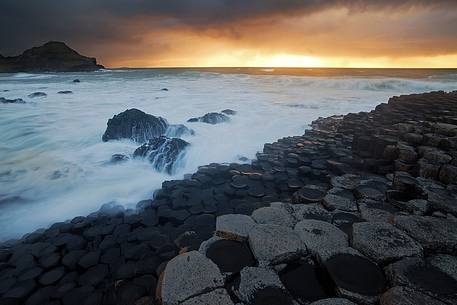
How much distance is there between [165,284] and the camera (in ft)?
8.02

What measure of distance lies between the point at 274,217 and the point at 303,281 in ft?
3.35

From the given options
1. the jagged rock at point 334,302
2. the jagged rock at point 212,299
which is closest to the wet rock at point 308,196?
the jagged rock at point 334,302

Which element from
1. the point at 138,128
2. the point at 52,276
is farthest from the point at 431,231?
the point at 138,128

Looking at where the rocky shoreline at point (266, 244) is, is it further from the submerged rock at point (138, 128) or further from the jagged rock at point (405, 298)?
the submerged rock at point (138, 128)

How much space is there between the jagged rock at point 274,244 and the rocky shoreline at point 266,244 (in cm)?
1

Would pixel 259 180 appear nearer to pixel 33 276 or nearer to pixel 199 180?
pixel 199 180

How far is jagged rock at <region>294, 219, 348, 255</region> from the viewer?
280 centimetres

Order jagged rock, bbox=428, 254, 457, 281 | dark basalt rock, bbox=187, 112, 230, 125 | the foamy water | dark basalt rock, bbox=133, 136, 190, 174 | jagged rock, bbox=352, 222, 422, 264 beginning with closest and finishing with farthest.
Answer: jagged rock, bbox=428, 254, 457, 281, jagged rock, bbox=352, 222, 422, 264, the foamy water, dark basalt rock, bbox=133, 136, 190, 174, dark basalt rock, bbox=187, 112, 230, 125

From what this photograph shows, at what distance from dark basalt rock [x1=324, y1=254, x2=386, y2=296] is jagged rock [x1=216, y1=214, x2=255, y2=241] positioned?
91cm

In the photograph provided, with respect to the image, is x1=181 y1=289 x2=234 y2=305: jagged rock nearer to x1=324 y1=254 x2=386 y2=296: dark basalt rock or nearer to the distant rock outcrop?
x1=324 y1=254 x2=386 y2=296: dark basalt rock

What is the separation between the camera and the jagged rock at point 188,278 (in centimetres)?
231

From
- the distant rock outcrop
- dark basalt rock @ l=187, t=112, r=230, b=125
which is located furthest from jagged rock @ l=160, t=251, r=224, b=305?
the distant rock outcrop

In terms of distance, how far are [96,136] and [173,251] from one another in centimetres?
724

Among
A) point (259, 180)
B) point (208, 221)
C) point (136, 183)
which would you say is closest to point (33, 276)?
point (208, 221)
